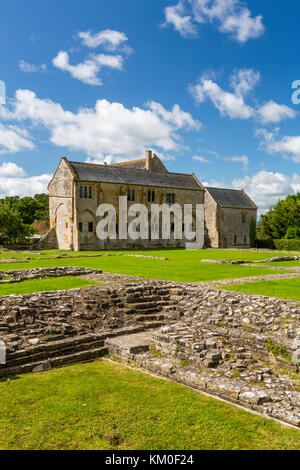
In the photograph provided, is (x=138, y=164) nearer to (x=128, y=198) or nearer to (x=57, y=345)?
(x=128, y=198)

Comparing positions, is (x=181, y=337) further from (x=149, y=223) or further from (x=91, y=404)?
(x=149, y=223)

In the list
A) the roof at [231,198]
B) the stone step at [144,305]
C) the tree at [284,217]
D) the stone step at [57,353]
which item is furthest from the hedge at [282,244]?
the stone step at [57,353]

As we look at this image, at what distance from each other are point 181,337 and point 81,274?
1170 centimetres

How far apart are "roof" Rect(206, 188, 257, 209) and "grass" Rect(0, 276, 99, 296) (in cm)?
4417

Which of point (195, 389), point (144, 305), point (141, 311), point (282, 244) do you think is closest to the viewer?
point (195, 389)

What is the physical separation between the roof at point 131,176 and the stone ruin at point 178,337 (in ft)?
115

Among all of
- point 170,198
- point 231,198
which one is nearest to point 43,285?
point 170,198

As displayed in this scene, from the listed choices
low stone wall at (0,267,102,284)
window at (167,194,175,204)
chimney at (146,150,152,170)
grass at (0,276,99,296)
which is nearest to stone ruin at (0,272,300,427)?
grass at (0,276,99,296)

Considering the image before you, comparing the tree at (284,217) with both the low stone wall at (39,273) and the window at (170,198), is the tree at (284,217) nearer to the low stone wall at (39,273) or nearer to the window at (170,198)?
the window at (170,198)

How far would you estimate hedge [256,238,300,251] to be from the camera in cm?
5297

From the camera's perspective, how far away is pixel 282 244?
5550 centimetres

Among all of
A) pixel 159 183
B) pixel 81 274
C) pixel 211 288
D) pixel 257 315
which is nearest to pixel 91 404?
pixel 257 315

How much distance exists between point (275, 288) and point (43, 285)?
35.0 feet
